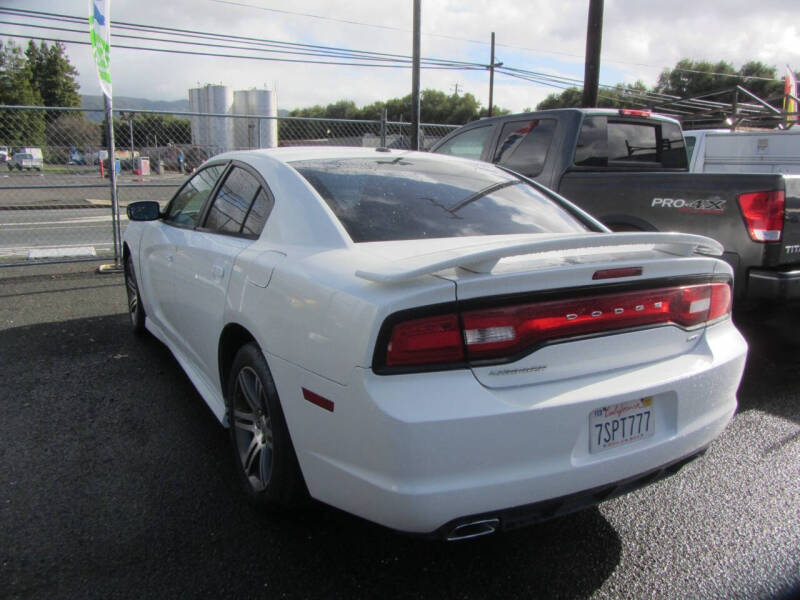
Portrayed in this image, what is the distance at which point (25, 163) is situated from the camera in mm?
8133

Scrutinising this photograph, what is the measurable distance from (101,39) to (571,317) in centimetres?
731

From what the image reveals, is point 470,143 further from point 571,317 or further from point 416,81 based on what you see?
point 416,81

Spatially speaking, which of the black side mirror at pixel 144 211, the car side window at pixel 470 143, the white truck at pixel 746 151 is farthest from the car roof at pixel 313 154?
the white truck at pixel 746 151

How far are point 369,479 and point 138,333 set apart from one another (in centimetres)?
393

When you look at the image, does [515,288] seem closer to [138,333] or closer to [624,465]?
[624,465]

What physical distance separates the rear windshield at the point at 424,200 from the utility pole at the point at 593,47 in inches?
357

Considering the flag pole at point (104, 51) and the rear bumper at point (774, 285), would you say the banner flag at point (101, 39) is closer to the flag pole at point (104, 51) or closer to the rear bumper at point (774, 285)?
the flag pole at point (104, 51)

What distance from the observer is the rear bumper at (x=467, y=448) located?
180 cm

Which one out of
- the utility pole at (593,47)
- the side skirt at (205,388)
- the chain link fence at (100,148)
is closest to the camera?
the side skirt at (205,388)

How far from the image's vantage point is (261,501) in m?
2.53

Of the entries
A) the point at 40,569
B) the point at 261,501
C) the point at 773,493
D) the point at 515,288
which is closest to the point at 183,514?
the point at 261,501

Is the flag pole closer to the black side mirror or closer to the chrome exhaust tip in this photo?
the black side mirror

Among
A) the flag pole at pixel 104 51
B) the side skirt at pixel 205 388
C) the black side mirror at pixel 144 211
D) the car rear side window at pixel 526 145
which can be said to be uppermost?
the flag pole at pixel 104 51

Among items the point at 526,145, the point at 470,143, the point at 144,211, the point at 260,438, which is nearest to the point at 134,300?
the point at 144,211
